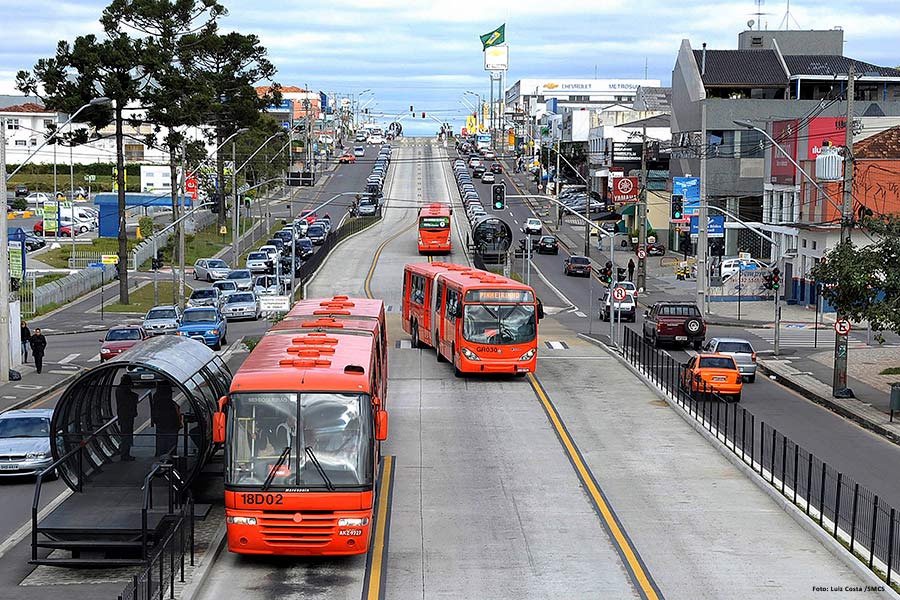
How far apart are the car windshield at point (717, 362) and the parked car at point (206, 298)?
28.2 m

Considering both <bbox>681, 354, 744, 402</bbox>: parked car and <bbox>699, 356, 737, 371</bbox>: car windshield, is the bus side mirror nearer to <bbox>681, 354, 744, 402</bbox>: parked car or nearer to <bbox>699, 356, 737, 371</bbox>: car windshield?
<bbox>681, 354, 744, 402</bbox>: parked car

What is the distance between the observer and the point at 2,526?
21500mm

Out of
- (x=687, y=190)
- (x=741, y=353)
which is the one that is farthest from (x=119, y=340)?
(x=687, y=190)

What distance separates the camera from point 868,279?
3544 cm

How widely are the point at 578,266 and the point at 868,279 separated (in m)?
48.0

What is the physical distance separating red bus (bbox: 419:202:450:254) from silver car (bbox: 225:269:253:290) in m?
15.9

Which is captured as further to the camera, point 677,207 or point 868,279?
point 677,207

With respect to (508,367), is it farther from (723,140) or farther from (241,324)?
(723,140)

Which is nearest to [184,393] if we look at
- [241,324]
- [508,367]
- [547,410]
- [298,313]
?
[298,313]

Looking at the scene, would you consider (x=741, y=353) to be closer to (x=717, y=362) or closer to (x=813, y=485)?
(x=717, y=362)

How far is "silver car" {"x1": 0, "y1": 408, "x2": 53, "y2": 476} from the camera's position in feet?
81.7

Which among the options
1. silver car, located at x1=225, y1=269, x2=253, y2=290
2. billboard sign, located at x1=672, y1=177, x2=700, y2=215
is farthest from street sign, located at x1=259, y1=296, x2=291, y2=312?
billboard sign, located at x1=672, y1=177, x2=700, y2=215

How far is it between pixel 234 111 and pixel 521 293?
62.3m

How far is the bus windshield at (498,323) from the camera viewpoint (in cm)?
3616
